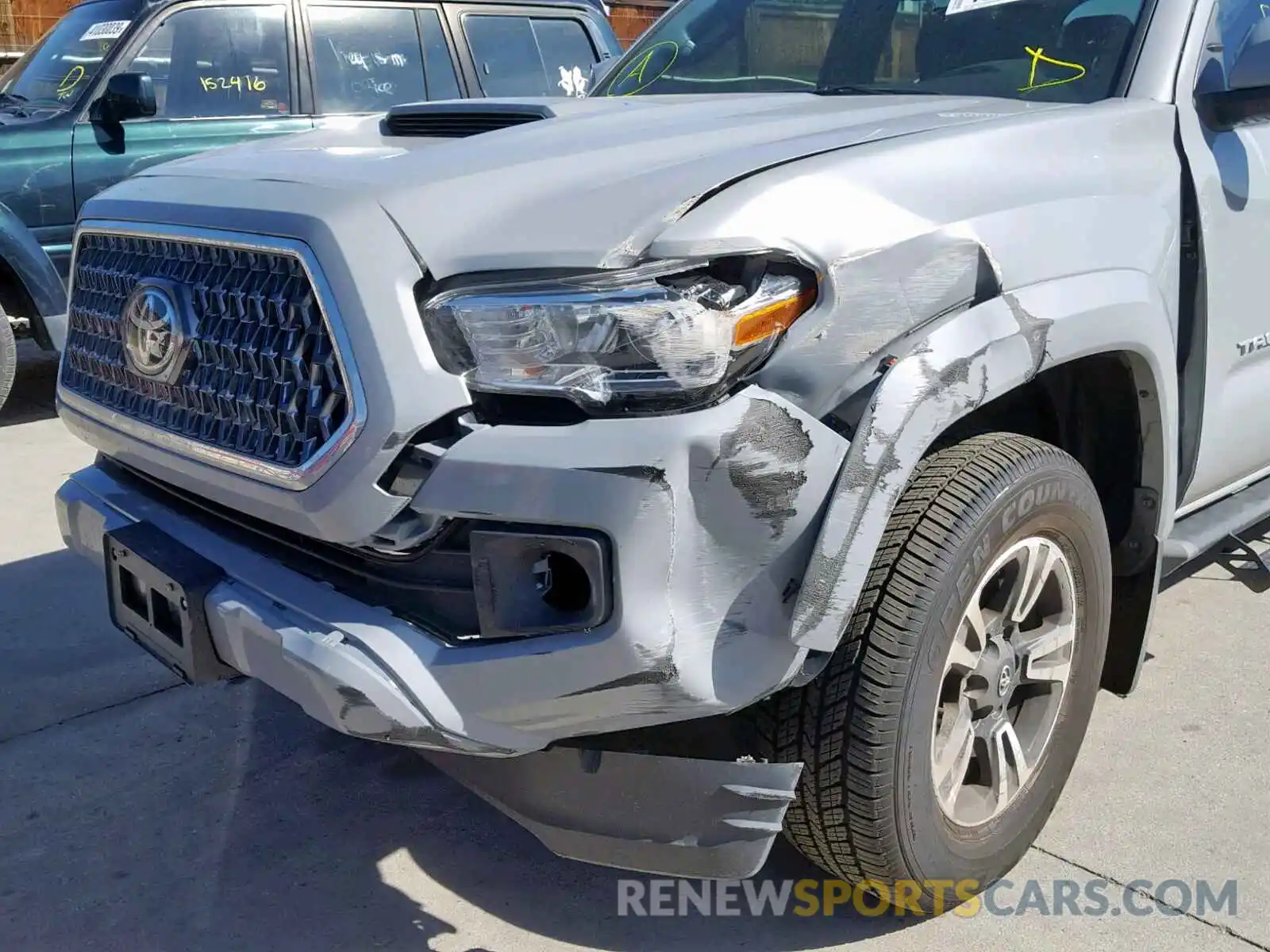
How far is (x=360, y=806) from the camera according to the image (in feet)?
9.31

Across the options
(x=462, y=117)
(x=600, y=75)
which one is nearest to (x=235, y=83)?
(x=600, y=75)

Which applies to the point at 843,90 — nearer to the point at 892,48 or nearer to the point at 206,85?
the point at 892,48

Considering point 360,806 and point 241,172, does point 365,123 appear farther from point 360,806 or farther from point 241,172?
point 360,806

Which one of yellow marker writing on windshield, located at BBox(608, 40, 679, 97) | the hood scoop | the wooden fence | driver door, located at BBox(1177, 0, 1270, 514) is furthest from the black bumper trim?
the wooden fence

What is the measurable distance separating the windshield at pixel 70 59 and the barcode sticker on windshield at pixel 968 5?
4.71 m

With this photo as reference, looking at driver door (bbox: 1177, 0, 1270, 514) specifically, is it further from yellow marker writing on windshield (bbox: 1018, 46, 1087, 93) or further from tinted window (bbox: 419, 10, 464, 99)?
tinted window (bbox: 419, 10, 464, 99)

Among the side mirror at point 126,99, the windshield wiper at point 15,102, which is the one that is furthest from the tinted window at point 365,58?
the windshield wiper at point 15,102

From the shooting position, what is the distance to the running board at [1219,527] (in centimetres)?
279

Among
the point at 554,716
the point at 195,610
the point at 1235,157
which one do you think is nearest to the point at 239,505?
the point at 195,610

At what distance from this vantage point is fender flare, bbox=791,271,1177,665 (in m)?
1.83

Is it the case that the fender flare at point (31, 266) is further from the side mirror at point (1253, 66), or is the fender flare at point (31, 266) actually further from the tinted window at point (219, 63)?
the side mirror at point (1253, 66)

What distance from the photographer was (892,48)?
10.0 feet

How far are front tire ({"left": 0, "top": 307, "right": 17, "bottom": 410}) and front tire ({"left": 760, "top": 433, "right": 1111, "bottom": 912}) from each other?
4.89m

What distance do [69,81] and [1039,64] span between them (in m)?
5.17
